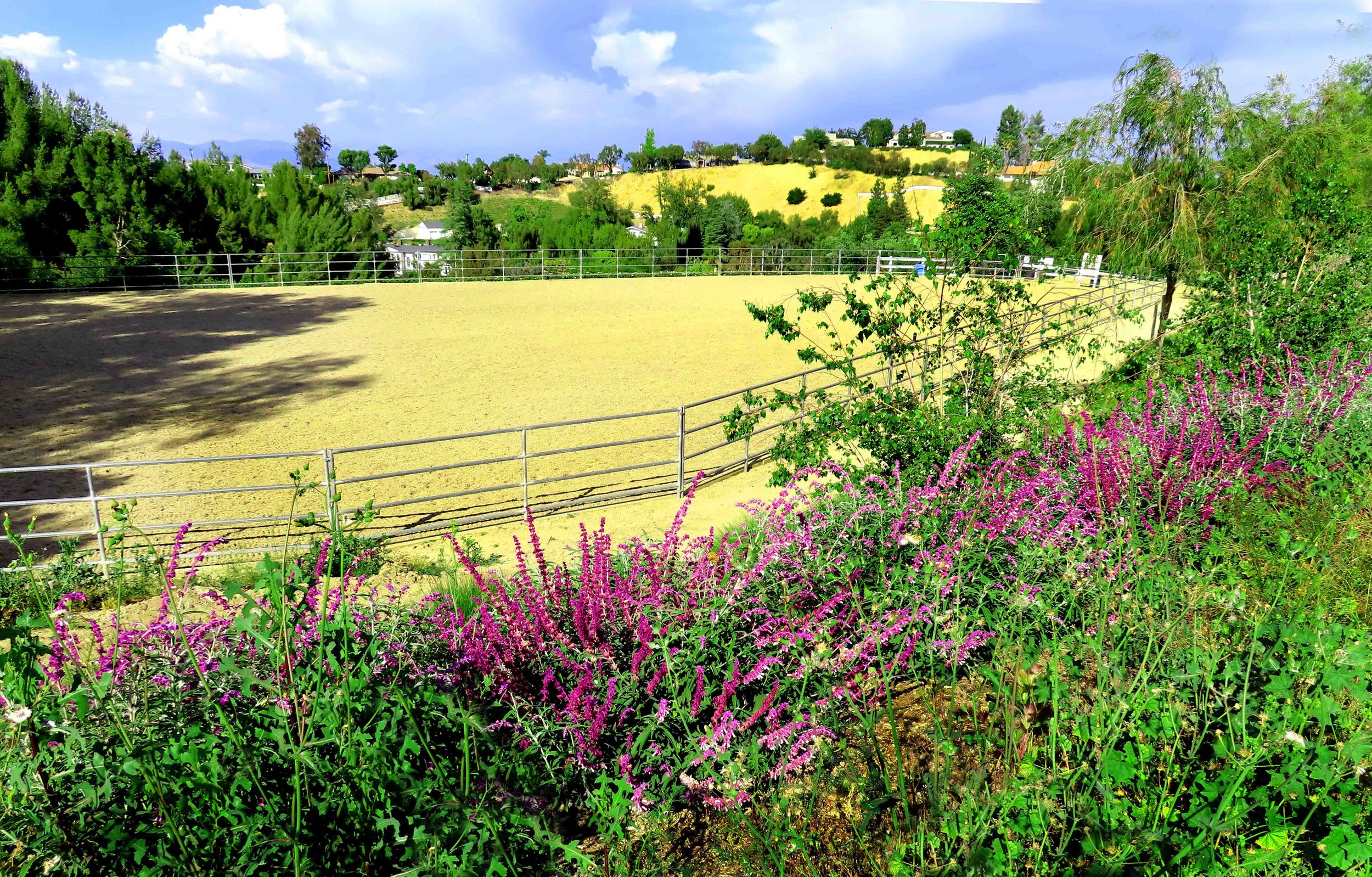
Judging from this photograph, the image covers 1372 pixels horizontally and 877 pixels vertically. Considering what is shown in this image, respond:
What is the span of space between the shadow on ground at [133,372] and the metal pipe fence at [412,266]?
1850 mm

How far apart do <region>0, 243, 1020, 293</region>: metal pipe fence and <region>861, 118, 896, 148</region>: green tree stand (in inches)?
4042

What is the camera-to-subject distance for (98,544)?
7000mm

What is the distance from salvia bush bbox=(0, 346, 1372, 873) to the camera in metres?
2.06

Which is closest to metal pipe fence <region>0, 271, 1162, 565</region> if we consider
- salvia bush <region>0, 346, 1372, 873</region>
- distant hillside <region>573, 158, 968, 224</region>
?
salvia bush <region>0, 346, 1372, 873</region>

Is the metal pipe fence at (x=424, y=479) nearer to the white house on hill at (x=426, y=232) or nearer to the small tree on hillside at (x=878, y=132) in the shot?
the white house on hill at (x=426, y=232)

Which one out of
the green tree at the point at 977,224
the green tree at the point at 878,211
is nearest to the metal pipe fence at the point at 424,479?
the green tree at the point at 977,224

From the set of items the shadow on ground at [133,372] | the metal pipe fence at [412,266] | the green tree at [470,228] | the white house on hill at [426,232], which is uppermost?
the white house on hill at [426,232]

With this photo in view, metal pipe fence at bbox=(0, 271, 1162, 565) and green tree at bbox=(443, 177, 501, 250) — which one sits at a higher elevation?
green tree at bbox=(443, 177, 501, 250)

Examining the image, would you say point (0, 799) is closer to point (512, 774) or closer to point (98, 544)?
point (512, 774)

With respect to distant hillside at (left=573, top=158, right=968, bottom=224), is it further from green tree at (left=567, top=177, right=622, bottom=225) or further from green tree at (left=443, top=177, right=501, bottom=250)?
green tree at (left=443, top=177, right=501, bottom=250)

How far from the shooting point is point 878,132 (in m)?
132

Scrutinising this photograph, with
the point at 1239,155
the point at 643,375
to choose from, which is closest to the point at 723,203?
the point at 643,375

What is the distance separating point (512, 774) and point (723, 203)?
47220 mm

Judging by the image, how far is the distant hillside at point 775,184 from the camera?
3403 inches
